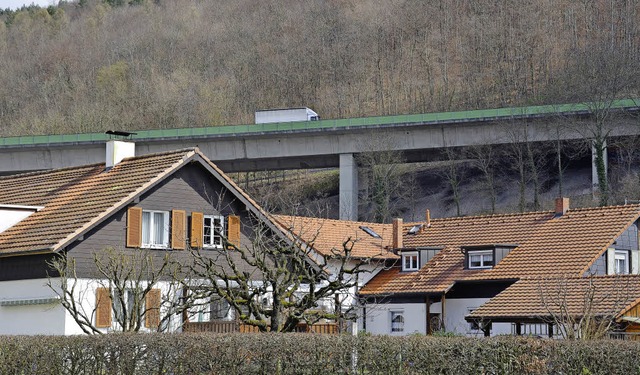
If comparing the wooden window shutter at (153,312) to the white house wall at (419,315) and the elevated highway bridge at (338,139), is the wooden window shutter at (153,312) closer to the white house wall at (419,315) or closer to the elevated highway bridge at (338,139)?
the white house wall at (419,315)

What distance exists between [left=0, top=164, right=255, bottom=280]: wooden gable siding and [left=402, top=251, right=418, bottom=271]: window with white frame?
1099 centimetres

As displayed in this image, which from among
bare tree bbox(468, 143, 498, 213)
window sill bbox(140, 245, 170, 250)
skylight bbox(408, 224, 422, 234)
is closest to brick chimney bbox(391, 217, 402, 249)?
skylight bbox(408, 224, 422, 234)

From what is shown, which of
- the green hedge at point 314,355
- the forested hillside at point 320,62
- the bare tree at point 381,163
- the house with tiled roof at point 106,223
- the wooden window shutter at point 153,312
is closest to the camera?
the green hedge at point 314,355

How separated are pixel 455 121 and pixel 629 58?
16982 millimetres

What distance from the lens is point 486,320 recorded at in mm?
36625

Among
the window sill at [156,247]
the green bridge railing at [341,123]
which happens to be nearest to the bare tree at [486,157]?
the green bridge railing at [341,123]

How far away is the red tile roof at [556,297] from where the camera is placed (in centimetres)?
3238

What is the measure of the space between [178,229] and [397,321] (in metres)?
12.8

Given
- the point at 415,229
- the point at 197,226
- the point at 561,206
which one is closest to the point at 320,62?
the point at 415,229

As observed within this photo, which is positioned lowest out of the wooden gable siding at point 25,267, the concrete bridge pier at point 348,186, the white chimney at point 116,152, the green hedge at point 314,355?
the green hedge at point 314,355

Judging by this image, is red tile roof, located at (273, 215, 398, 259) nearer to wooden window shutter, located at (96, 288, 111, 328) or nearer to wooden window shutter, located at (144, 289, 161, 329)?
wooden window shutter, located at (144, 289, 161, 329)

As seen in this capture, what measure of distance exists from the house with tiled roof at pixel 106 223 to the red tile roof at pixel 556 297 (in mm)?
7284

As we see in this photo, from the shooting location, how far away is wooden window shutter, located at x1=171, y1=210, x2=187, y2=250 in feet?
114

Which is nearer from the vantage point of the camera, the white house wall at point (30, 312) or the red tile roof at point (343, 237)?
the white house wall at point (30, 312)
